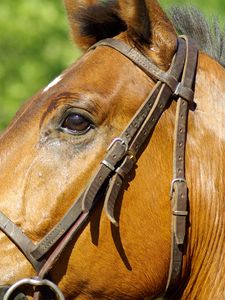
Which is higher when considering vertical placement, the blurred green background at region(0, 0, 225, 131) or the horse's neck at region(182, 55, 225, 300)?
the blurred green background at region(0, 0, 225, 131)

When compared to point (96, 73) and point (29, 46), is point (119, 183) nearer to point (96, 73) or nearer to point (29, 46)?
point (96, 73)

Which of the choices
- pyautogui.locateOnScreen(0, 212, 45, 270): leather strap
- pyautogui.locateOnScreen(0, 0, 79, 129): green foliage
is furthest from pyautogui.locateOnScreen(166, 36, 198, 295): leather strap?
pyautogui.locateOnScreen(0, 0, 79, 129): green foliage

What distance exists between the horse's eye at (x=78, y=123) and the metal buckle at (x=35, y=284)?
0.72 metres

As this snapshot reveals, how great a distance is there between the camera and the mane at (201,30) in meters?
4.59

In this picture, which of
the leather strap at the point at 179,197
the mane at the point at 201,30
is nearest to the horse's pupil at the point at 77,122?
the leather strap at the point at 179,197

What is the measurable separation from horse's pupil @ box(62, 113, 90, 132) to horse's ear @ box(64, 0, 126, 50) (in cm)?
58

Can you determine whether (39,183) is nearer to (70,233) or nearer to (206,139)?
(70,233)

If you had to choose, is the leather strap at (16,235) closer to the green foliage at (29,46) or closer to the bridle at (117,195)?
the bridle at (117,195)

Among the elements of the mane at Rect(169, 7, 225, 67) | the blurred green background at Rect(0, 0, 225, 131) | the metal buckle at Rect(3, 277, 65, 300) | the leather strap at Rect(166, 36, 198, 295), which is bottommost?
the metal buckle at Rect(3, 277, 65, 300)

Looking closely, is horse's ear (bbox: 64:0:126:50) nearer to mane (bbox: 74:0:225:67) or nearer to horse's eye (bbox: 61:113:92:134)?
mane (bbox: 74:0:225:67)

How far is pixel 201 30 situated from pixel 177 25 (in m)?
0.15

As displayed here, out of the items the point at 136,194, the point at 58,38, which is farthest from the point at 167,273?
the point at 58,38

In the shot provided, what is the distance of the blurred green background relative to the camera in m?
11.4

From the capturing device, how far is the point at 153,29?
424 centimetres
